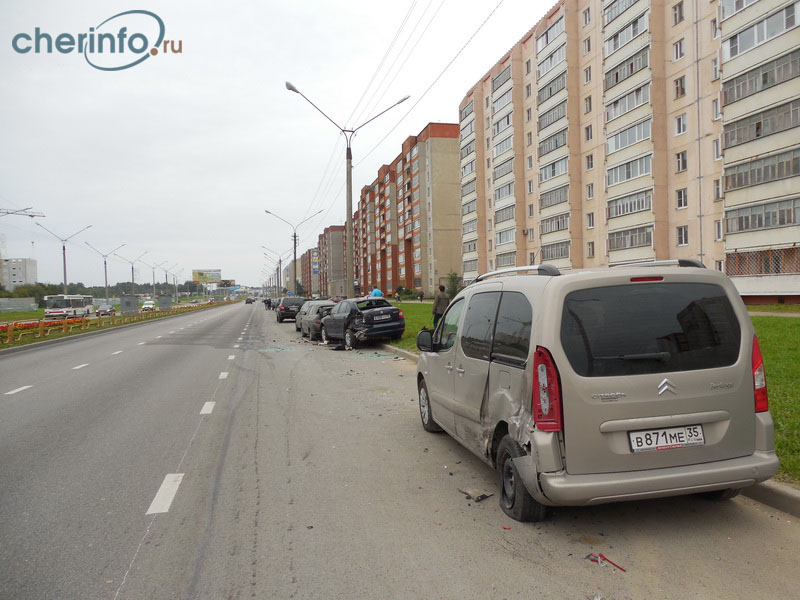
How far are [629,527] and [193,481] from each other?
3.47 meters

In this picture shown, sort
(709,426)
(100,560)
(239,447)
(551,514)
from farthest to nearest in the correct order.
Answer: (239,447), (551,514), (709,426), (100,560)

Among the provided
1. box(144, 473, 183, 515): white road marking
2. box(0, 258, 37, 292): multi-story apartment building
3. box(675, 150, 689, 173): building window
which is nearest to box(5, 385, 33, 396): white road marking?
box(144, 473, 183, 515): white road marking

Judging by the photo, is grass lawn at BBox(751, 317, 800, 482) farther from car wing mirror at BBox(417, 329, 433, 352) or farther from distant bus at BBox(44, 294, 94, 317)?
distant bus at BBox(44, 294, 94, 317)

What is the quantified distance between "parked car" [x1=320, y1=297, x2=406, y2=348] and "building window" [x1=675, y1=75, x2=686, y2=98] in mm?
28586

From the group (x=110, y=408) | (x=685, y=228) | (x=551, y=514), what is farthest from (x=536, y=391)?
(x=685, y=228)

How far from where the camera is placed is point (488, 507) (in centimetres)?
432

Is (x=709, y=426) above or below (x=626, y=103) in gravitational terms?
below

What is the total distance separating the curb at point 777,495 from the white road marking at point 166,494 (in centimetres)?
430

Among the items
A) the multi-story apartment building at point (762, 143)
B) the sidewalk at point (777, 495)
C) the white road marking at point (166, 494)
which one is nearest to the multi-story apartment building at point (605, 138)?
the multi-story apartment building at point (762, 143)

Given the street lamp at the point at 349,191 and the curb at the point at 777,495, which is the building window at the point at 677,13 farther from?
the curb at the point at 777,495

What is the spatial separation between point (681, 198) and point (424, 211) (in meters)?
52.0

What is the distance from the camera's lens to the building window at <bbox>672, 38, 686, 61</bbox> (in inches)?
1438

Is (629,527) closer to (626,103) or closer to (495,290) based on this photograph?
(495,290)

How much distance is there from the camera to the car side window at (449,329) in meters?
5.61
